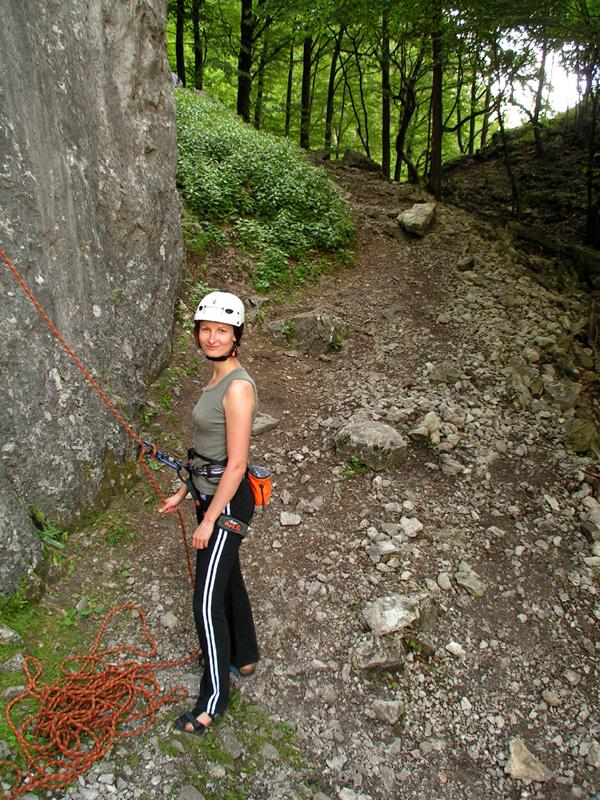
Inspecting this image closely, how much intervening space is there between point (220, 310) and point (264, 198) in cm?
752

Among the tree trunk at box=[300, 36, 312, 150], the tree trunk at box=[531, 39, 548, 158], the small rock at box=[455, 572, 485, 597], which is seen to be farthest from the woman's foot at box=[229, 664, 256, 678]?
the tree trunk at box=[300, 36, 312, 150]

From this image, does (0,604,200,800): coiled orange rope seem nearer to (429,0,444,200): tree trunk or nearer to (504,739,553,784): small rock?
(504,739,553,784): small rock

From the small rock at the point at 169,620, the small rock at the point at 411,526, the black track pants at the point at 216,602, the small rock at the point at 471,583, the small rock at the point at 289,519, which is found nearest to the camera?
the black track pants at the point at 216,602

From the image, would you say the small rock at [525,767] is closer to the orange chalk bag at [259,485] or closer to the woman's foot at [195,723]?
the woman's foot at [195,723]

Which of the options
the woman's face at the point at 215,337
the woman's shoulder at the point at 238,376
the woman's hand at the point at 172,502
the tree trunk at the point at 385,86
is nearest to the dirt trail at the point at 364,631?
the woman's hand at the point at 172,502

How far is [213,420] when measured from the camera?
9.14 feet

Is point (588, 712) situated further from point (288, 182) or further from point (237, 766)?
point (288, 182)

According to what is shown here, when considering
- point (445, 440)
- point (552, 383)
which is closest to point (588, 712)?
point (445, 440)

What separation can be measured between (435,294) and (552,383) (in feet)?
10.2

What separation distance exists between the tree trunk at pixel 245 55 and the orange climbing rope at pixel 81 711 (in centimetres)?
1660

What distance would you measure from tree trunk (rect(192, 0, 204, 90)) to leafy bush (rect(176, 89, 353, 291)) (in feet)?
27.1

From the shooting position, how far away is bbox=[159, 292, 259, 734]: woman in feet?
8.98

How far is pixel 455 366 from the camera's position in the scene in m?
6.95

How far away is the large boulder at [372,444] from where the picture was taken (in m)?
5.36
